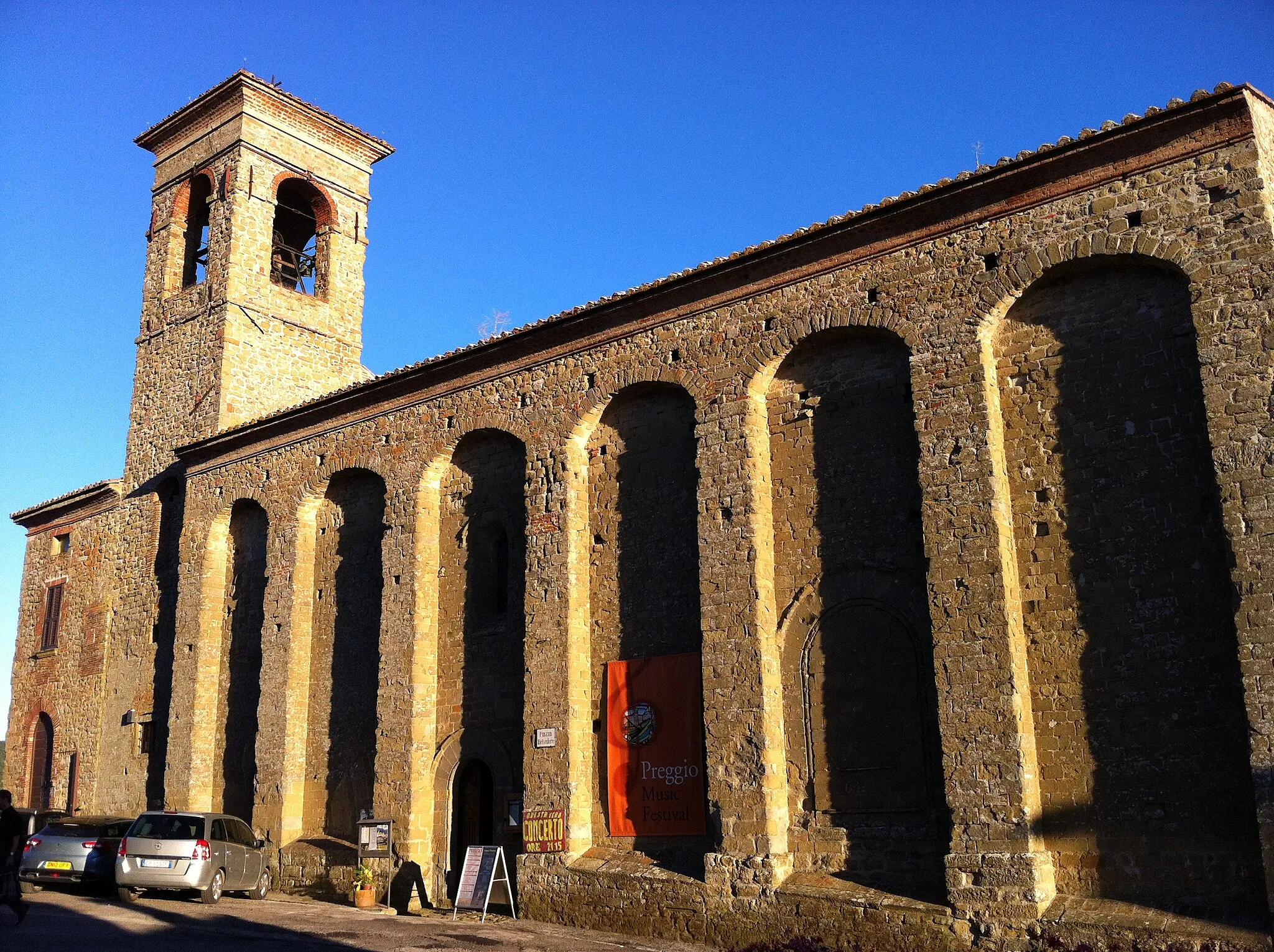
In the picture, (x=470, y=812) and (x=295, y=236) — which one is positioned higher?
(x=295, y=236)

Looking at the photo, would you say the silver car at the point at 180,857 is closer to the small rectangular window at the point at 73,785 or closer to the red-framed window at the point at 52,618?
the small rectangular window at the point at 73,785

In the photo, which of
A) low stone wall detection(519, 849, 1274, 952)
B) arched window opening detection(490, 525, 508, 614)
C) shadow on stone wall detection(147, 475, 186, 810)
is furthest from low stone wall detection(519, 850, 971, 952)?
shadow on stone wall detection(147, 475, 186, 810)

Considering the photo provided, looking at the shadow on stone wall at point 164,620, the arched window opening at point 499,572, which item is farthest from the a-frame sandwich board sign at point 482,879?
the shadow on stone wall at point 164,620

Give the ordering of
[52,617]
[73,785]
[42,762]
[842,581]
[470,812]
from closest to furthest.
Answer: [842,581]
[470,812]
[73,785]
[42,762]
[52,617]

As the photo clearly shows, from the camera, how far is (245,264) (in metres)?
22.8

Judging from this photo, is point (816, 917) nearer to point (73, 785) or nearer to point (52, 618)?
point (73, 785)

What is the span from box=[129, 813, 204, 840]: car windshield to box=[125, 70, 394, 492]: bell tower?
8941 millimetres

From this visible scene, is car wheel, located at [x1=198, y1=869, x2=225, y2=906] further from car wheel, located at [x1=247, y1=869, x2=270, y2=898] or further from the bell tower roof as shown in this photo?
the bell tower roof

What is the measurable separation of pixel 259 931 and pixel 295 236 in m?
16.8

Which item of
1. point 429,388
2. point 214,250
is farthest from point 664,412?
point 214,250

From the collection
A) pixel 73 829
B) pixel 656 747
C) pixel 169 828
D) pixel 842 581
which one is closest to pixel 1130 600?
pixel 842 581

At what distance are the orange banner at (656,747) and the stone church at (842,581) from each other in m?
0.25

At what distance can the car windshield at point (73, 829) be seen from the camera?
50.3ft

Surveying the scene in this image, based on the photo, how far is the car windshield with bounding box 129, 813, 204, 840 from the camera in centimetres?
1443
